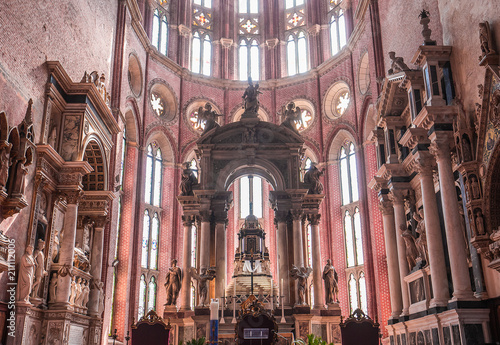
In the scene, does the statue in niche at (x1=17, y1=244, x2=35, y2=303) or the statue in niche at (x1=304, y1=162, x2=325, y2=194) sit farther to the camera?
the statue in niche at (x1=304, y1=162, x2=325, y2=194)

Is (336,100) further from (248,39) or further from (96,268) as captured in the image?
(96,268)

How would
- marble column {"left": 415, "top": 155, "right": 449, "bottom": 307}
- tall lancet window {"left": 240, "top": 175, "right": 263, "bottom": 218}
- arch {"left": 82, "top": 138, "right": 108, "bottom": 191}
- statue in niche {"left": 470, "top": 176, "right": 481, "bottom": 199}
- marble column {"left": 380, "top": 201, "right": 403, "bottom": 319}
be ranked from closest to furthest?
statue in niche {"left": 470, "top": 176, "right": 481, "bottom": 199} → marble column {"left": 415, "top": 155, "right": 449, "bottom": 307} → marble column {"left": 380, "top": 201, "right": 403, "bottom": 319} → arch {"left": 82, "top": 138, "right": 108, "bottom": 191} → tall lancet window {"left": 240, "top": 175, "right": 263, "bottom": 218}

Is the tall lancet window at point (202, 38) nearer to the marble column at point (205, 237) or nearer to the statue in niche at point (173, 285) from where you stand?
the marble column at point (205, 237)

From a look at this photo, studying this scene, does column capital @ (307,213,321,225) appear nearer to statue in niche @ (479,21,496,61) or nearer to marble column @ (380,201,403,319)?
marble column @ (380,201,403,319)

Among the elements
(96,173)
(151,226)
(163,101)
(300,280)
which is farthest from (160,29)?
(300,280)

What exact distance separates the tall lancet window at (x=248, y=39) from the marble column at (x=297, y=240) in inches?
614

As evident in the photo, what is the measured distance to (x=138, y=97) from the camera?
88.1 feet

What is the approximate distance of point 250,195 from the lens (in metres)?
31.5

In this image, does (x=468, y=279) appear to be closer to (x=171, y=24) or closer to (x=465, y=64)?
(x=465, y=64)

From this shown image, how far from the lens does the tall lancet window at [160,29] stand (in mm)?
29648

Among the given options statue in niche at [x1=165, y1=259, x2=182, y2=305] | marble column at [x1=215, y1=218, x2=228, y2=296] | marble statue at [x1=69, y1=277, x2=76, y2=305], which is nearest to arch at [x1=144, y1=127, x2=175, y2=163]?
marble column at [x1=215, y1=218, x2=228, y2=296]

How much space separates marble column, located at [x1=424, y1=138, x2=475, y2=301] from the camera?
11.0 meters

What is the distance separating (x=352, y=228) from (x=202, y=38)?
15.6 meters

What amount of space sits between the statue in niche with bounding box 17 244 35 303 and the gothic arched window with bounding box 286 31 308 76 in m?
22.7
